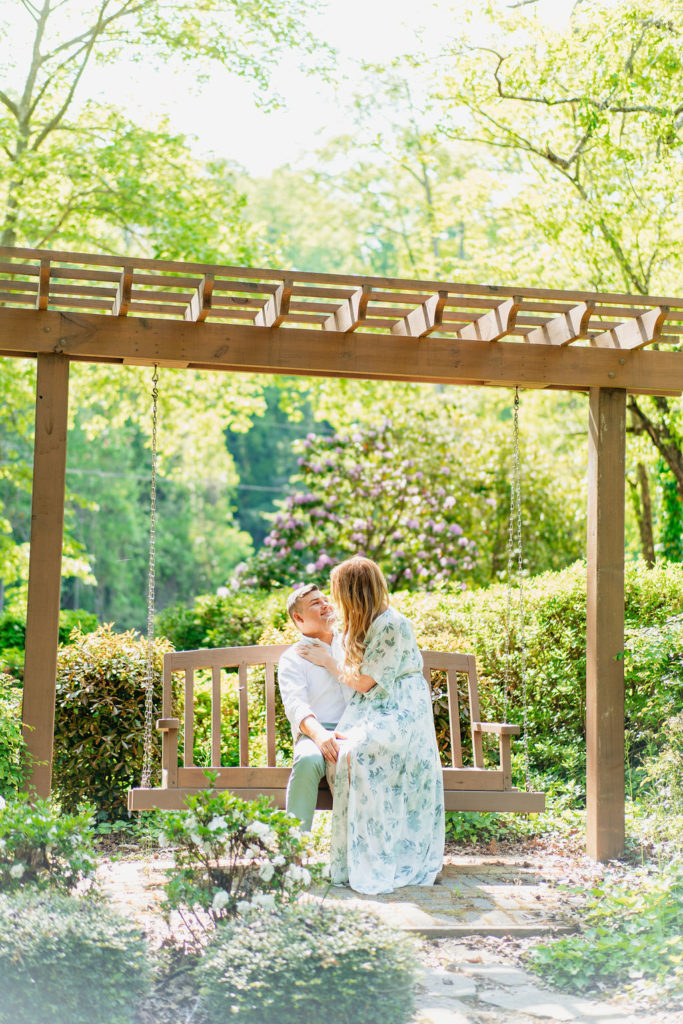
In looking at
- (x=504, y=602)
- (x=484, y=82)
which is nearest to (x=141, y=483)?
(x=484, y=82)

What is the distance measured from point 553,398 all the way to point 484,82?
8062 millimetres

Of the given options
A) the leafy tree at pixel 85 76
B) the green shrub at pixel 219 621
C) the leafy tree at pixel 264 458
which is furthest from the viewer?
the leafy tree at pixel 264 458

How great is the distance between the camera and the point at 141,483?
981 inches

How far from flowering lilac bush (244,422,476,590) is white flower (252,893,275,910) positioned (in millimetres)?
7137

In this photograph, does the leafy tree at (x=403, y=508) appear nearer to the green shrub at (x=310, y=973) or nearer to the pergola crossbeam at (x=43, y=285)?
the pergola crossbeam at (x=43, y=285)

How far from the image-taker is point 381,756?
4.27 metres

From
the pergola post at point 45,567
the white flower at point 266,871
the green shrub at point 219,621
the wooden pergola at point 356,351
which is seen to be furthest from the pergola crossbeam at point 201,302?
the green shrub at point 219,621

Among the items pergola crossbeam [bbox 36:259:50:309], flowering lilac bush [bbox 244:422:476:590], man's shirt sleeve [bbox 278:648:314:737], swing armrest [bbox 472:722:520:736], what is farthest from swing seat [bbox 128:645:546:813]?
flowering lilac bush [bbox 244:422:476:590]

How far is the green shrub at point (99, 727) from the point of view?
18.0 ft

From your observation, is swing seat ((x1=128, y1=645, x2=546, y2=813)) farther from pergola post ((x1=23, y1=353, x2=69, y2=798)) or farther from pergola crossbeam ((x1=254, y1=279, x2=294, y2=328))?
pergola crossbeam ((x1=254, y1=279, x2=294, y2=328))

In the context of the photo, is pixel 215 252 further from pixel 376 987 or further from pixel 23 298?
pixel 376 987

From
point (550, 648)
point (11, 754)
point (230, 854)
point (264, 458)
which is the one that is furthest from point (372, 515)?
point (264, 458)

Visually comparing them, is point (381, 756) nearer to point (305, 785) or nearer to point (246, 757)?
point (305, 785)

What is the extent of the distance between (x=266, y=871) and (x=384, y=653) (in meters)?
1.37
